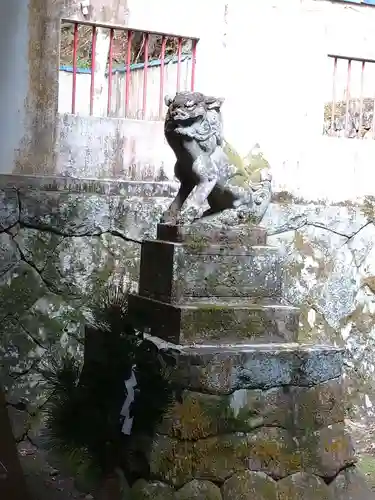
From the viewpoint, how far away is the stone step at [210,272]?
4.55 meters

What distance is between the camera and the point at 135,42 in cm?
786

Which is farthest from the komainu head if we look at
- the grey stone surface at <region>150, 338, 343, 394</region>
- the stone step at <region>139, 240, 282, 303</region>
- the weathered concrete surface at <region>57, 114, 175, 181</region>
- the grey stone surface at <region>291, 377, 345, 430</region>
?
the grey stone surface at <region>291, 377, 345, 430</region>

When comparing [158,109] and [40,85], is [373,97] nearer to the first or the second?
[158,109]

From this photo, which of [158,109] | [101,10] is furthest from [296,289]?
[101,10]

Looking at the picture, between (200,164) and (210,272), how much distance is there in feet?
2.32

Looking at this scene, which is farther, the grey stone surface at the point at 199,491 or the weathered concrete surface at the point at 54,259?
the weathered concrete surface at the point at 54,259

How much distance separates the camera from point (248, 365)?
430 cm

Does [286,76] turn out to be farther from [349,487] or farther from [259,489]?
[259,489]

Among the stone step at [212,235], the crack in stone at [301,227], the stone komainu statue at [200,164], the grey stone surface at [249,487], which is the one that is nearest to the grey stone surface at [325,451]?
the grey stone surface at [249,487]

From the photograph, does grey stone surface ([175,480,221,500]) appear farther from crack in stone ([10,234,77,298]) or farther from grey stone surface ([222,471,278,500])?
crack in stone ([10,234,77,298])

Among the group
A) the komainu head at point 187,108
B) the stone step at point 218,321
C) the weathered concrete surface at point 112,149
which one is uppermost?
the komainu head at point 187,108

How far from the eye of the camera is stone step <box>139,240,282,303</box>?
4.55 m

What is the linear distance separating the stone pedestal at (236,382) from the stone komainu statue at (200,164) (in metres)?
0.19

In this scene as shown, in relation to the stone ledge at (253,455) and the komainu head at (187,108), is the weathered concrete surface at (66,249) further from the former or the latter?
the stone ledge at (253,455)
